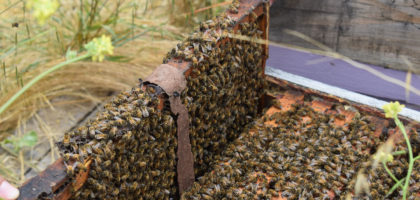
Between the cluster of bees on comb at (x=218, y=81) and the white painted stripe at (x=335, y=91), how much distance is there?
491mm

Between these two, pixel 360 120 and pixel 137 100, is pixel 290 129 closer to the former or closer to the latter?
pixel 360 120

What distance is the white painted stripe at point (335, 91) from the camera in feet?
12.8

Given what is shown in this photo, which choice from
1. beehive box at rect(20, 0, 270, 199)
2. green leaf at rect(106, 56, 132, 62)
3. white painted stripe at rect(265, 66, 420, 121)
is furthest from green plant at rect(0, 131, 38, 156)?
white painted stripe at rect(265, 66, 420, 121)

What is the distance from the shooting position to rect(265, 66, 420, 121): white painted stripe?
3.89 meters

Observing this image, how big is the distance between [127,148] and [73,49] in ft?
9.14

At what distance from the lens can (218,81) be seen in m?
3.36

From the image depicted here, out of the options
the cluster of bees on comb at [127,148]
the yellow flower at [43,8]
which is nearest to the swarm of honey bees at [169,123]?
the cluster of bees on comb at [127,148]

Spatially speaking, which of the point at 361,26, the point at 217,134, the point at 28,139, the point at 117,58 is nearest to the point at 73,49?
the point at 117,58

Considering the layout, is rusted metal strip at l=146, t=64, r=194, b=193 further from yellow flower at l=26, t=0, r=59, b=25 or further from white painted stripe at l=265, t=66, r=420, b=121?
white painted stripe at l=265, t=66, r=420, b=121

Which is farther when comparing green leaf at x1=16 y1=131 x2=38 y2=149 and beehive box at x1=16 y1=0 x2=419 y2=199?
green leaf at x1=16 y1=131 x2=38 y2=149

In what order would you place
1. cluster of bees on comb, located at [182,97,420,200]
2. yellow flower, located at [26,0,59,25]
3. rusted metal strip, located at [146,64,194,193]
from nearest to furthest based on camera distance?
yellow flower, located at [26,0,59,25] → rusted metal strip, located at [146,64,194,193] → cluster of bees on comb, located at [182,97,420,200]

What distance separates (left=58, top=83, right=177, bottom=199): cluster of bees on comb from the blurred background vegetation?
6.03 ft

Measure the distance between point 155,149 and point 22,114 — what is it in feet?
8.35

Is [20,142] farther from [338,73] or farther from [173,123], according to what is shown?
[338,73]
